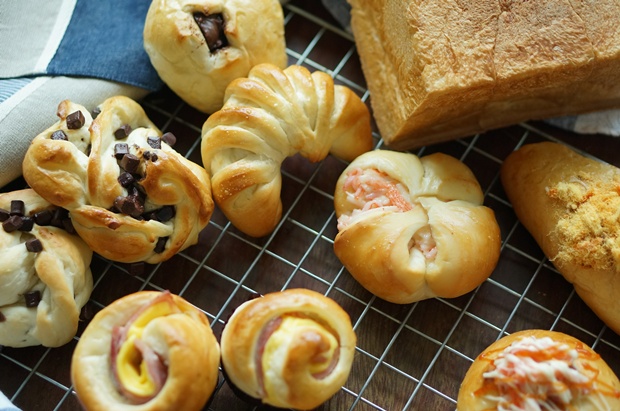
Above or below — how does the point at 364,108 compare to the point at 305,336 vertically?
above

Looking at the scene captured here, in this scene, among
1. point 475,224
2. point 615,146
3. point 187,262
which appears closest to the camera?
point 475,224

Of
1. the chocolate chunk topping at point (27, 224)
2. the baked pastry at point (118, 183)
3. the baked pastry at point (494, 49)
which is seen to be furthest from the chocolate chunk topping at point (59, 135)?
the baked pastry at point (494, 49)

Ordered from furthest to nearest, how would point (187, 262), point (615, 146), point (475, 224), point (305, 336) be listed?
point (615, 146) → point (187, 262) → point (475, 224) → point (305, 336)

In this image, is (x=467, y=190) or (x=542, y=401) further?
(x=467, y=190)

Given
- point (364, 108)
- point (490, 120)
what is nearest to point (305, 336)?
point (364, 108)

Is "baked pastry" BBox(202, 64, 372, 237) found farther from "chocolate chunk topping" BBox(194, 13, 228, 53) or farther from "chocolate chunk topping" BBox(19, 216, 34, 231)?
"chocolate chunk topping" BBox(19, 216, 34, 231)

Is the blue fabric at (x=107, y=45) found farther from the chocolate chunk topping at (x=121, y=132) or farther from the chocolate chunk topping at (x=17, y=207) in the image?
the chocolate chunk topping at (x=17, y=207)

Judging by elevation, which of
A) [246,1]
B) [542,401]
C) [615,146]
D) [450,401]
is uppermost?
[615,146]

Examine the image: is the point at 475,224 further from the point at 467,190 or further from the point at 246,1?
the point at 246,1
